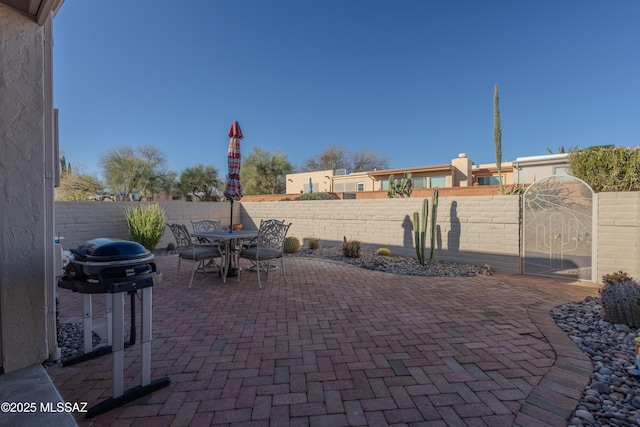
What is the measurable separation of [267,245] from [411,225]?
385 centimetres

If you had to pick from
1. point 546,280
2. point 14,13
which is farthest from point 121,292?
point 546,280

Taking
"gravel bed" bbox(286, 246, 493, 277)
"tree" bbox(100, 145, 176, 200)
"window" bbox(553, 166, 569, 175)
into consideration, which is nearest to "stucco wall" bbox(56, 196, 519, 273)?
"gravel bed" bbox(286, 246, 493, 277)

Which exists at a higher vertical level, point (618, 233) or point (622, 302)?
point (618, 233)

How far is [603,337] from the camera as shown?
258cm

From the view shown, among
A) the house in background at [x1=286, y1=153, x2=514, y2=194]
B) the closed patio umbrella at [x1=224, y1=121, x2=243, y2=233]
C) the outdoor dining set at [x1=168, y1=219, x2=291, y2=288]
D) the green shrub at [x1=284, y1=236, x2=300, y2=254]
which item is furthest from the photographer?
the house in background at [x1=286, y1=153, x2=514, y2=194]

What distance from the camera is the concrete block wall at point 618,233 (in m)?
4.29

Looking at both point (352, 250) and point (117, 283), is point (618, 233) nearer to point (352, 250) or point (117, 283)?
point (352, 250)

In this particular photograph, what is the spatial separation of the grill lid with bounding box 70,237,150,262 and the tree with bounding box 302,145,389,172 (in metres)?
26.1

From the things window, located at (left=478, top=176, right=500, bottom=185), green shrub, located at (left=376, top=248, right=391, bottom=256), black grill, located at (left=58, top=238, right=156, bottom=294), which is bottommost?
green shrub, located at (left=376, top=248, right=391, bottom=256)

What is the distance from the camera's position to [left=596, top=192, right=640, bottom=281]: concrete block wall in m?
4.29

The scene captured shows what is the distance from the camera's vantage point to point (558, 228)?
4973 millimetres

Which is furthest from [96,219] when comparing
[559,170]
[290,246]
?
[559,170]

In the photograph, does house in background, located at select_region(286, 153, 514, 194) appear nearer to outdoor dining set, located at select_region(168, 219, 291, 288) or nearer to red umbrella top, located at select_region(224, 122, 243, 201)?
red umbrella top, located at select_region(224, 122, 243, 201)

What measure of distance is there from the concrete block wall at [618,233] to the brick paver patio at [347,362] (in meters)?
1.30
